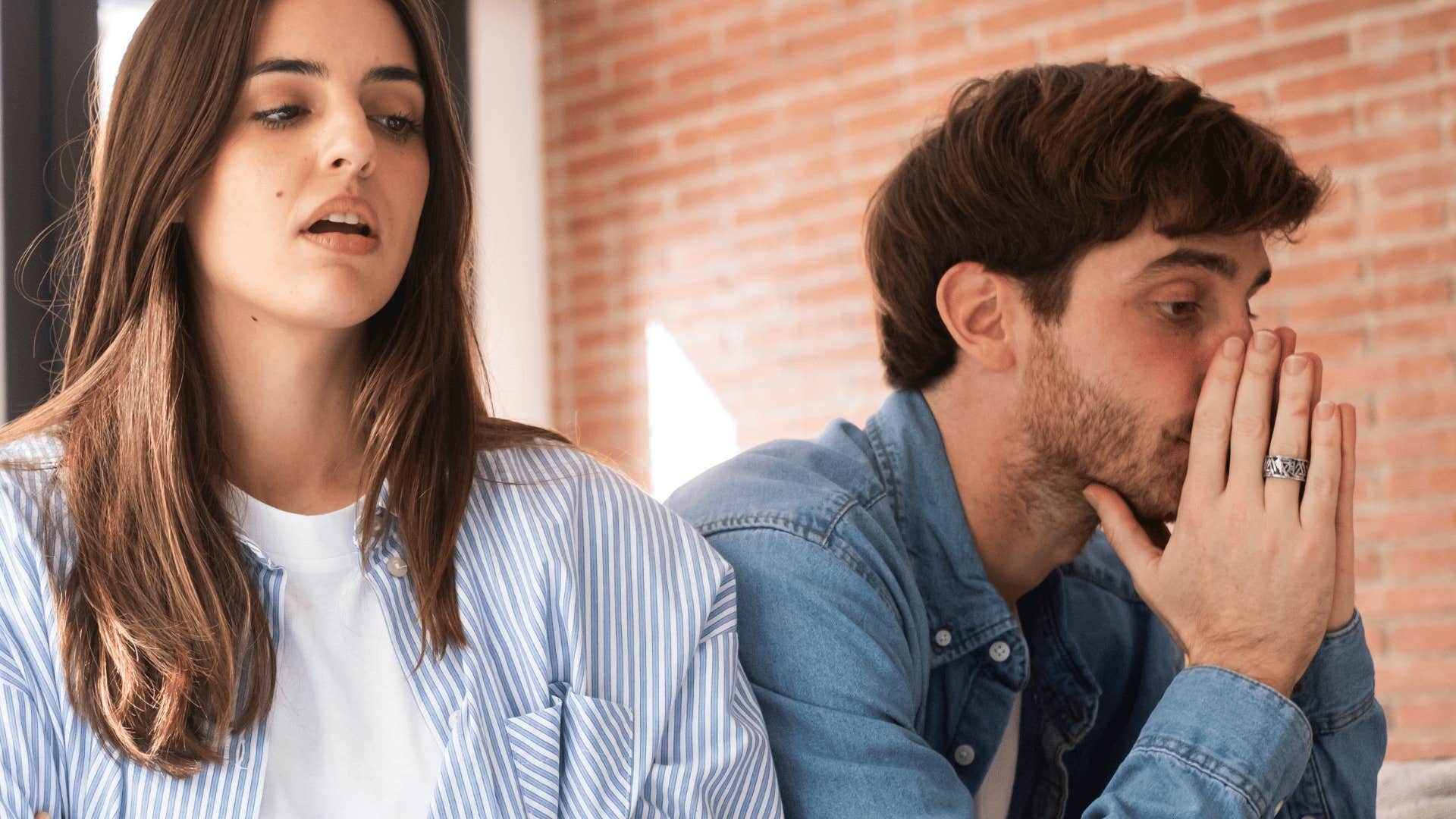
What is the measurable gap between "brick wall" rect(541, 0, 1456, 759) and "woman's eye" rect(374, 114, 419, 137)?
2275 mm

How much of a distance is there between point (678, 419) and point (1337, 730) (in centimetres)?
257

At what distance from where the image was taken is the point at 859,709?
51.3 inches

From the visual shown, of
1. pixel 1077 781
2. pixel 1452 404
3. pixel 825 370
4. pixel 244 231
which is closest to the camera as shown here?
pixel 244 231

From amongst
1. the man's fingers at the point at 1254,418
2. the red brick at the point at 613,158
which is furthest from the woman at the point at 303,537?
the red brick at the point at 613,158

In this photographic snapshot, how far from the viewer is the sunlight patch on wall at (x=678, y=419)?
391 centimetres

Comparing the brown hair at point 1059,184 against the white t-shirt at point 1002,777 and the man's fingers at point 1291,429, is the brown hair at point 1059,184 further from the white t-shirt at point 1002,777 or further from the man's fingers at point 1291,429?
the white t-shirt at point 1002,777

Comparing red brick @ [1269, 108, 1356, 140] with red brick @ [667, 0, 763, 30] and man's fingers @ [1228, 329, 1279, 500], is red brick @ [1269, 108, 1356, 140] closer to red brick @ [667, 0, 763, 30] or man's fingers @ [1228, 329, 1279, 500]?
red brick @ [667, 0, 763, 30]

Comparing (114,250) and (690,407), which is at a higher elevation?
(114,250)

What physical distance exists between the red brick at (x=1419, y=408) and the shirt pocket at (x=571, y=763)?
2285 mm

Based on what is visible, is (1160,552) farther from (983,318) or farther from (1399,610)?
(1399,610)

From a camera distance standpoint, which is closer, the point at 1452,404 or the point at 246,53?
the point at 246,53

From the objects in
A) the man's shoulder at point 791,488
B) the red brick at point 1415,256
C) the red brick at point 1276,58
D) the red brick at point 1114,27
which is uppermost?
the red brick at point 1114,27

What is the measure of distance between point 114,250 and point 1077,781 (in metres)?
1.19

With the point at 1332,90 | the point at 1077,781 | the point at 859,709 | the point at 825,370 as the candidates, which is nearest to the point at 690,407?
the point at 825,370
